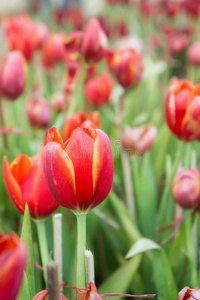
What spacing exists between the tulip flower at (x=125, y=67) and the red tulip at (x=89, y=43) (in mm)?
82

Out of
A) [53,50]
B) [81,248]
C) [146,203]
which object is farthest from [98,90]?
[81,248]

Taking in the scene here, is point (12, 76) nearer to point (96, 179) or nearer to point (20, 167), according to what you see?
point (20, 167)

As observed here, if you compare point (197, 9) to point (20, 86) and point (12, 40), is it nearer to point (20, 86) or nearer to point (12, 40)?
point (12, 40)

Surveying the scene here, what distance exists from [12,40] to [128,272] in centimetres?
78

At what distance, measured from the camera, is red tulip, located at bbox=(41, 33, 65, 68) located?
4.14 ft

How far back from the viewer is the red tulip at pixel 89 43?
79 centimetres

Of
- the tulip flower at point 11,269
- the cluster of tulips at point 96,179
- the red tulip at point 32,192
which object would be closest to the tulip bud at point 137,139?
the cluster of tulips at point 96,179

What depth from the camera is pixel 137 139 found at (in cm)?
76

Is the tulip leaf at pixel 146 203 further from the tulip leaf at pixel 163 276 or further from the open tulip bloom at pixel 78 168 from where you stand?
the open tulip bloom at pixel 78 168

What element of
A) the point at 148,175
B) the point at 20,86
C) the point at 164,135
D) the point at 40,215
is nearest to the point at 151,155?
the point at 164,135

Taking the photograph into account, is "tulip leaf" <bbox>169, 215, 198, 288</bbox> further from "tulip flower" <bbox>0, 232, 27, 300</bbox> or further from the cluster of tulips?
"tulip flower" <bbox>0, 232, 27, 300</bbox>

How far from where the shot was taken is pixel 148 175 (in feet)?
2.55

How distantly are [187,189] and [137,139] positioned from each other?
8.6 inches

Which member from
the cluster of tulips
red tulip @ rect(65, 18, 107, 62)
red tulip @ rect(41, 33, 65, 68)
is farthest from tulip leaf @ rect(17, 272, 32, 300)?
red tulip @ rect(41, 33, 65, 68)
